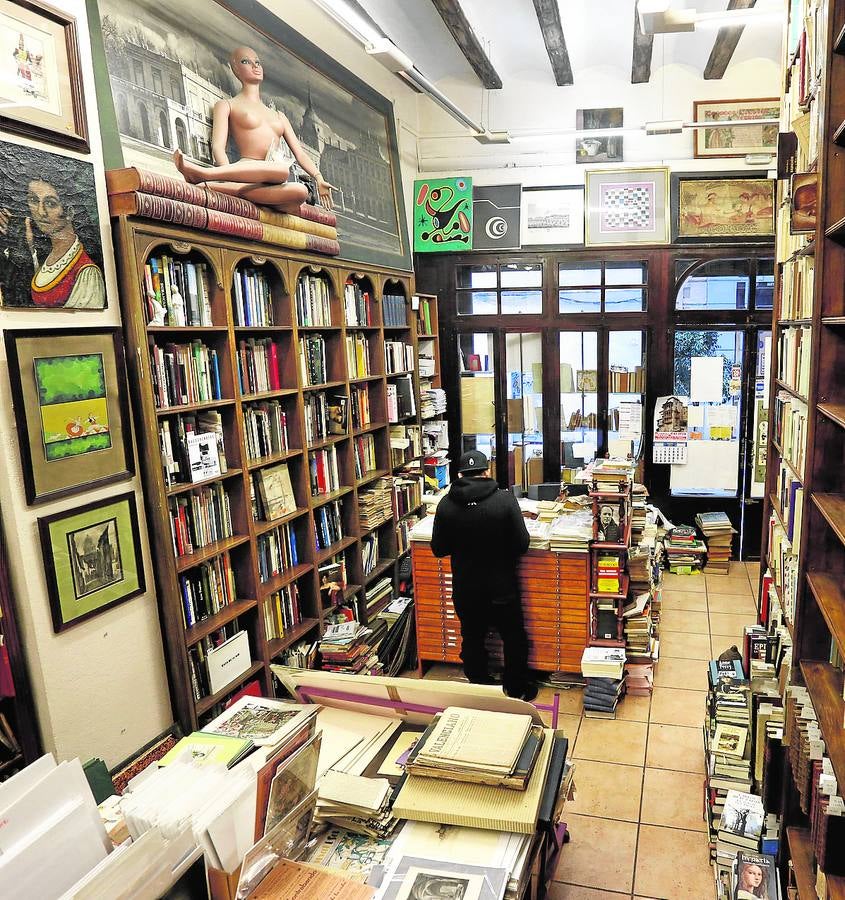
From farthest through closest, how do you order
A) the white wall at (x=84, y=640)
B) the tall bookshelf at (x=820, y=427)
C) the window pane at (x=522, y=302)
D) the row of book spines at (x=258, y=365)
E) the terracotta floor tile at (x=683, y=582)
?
the window pane at (x=522, y=302) → the terracotta floor tile at (x=683, y=582) → the row of book spines at (x=258, y=365) → the white wall at (x=84, y=640) → the tall bookshelf at (x=820, y=427)

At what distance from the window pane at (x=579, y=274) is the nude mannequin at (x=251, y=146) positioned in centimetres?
373

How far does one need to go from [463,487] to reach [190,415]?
1.65 metres

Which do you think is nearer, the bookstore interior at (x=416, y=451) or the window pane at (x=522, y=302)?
the bookstore interior at (x=416, y=451)

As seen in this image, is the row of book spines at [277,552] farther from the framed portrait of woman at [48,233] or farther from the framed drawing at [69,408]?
the framed portrait of woman at [48,233]

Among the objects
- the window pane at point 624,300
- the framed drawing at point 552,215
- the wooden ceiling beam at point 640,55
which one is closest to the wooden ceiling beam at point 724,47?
the wooden ceiling beam at point 640,55

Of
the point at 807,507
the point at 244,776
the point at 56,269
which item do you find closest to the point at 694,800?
the point at 807,507

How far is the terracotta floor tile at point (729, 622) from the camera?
19.4ft

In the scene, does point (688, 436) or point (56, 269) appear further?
point (688, 436)

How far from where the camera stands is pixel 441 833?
210cm

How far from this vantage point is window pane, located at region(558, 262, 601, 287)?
7543 mm

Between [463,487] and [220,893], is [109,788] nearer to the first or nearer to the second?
[220,893]

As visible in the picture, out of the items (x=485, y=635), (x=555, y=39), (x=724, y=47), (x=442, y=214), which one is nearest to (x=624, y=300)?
(x=442, y=214)

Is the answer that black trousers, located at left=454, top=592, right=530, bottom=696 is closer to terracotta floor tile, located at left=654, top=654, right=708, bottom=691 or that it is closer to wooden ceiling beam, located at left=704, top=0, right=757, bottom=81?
terracotta floor tile, located at left=654, top=654, right=708, bottom=691

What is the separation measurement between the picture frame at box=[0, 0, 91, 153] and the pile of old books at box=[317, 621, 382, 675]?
3178mm
